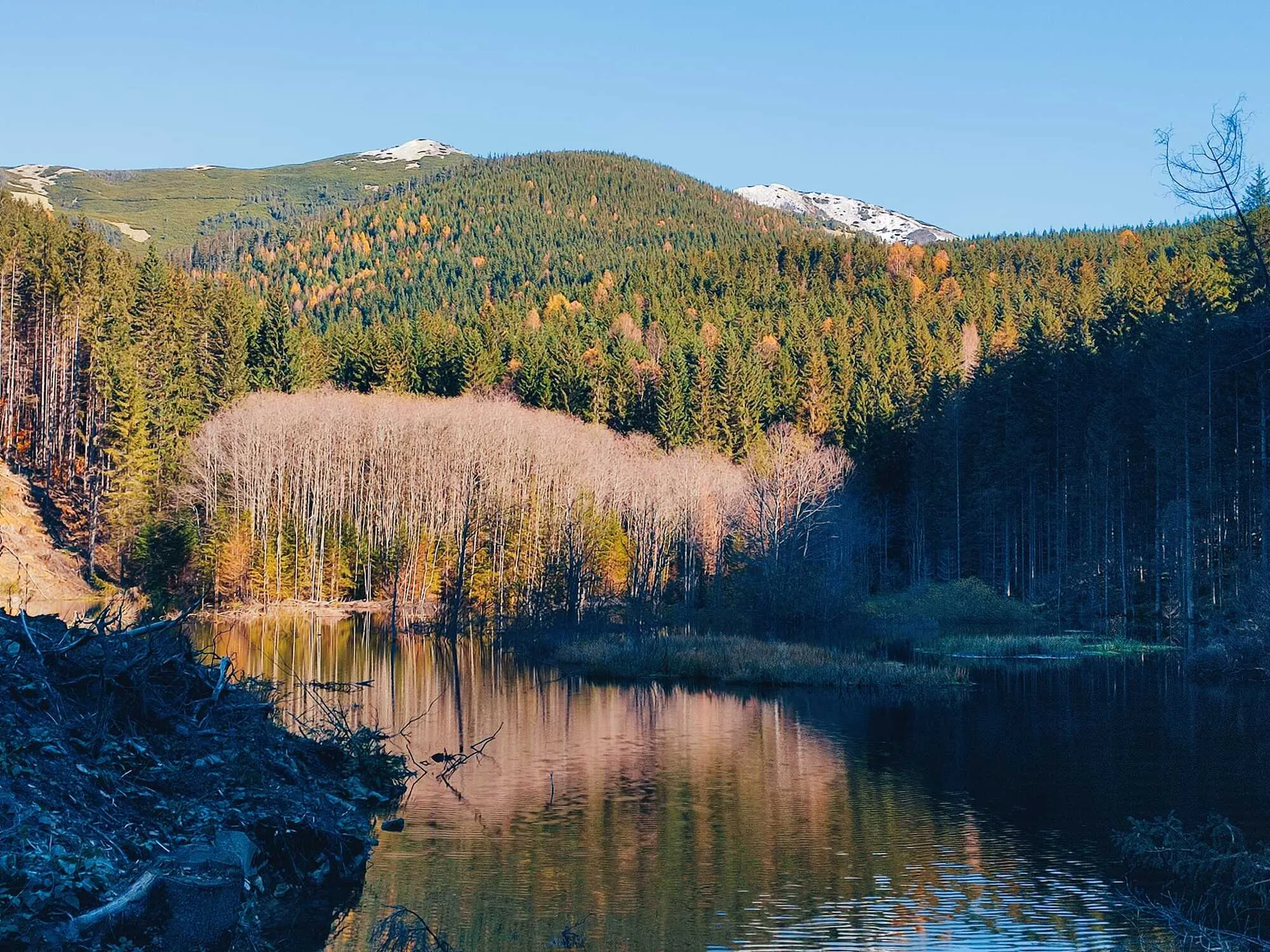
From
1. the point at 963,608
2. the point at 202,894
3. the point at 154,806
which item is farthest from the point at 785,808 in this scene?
the point at 963,608

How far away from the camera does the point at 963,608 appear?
68.6 meters

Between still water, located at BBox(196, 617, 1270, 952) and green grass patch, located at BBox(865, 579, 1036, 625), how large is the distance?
25.8 metres

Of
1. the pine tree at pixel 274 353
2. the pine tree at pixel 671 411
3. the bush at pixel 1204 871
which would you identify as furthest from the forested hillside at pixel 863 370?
the bush at pixel 1204 871

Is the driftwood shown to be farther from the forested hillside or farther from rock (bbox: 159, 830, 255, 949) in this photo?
the forested hillside

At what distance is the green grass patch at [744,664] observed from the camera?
41375 millimetres

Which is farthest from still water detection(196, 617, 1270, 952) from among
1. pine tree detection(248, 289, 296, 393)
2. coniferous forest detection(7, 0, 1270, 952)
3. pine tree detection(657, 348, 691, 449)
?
pine tree detection(657, 348, 691, 449)

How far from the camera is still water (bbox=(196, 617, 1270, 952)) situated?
16.2 m

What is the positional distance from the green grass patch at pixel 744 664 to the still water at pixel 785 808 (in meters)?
2.38

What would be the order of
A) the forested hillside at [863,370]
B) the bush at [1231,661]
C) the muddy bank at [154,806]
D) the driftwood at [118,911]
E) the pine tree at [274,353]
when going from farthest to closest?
the pine tree at [274,353] < the forested hillside at [863,370] < the bush at [1231,661] < the muddy bank at [154,806] < the driftwood at [118,911]

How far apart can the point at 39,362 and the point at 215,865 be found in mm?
73989

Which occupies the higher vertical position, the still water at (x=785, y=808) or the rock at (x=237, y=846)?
the rock at (x=237, y=846)

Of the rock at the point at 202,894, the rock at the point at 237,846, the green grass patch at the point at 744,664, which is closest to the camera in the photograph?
the rock at the point at 202,894

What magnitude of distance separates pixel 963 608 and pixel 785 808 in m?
48.2

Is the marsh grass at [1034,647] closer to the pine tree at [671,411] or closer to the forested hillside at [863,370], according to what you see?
the forested hillside at [863,370]
